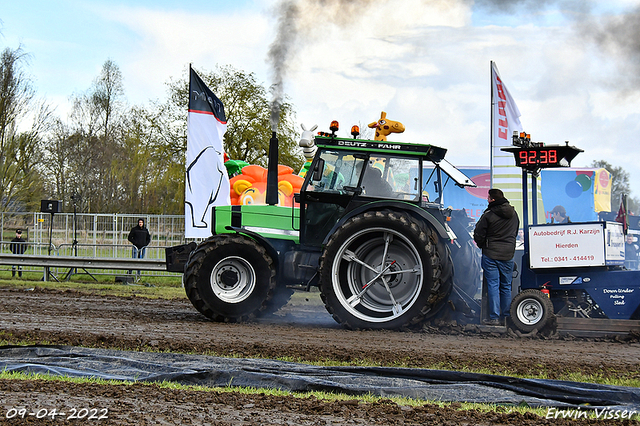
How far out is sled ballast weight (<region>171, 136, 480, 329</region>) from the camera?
7.82m

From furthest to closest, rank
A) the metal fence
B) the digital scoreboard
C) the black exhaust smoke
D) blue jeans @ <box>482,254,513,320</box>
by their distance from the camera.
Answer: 1. the metal fence
2. the black exhaust smoke
3. the digital scoreboard
4. blue jeans @ <box>482,254,513,320</box>

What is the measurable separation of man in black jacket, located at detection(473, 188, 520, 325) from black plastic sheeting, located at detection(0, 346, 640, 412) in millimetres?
2947

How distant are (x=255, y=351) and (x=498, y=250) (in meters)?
3.34

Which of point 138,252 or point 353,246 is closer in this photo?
point 353,246

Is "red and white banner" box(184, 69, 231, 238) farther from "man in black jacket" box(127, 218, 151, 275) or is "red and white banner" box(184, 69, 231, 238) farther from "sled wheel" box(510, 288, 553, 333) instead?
"sled wheel" box(510, 288, 553, 333)

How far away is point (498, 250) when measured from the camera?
7773 mm

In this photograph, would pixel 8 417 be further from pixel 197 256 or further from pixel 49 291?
pixel 49 291

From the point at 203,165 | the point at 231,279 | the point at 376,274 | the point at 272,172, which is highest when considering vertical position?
the point at 203,165

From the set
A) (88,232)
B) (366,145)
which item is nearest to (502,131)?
(366,145)

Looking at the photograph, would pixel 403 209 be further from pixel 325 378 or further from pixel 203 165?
pixel 203 165

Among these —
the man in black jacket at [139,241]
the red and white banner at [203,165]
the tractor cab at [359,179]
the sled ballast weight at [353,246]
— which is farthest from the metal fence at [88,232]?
the tractor cab at [359,179]

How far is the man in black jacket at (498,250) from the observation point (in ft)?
25.2

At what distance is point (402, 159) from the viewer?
8258 millimetres

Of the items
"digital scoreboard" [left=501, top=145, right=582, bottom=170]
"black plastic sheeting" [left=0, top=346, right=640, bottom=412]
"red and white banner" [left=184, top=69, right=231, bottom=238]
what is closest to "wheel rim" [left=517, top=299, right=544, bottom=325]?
"digital scoreboard" [left=501, top=145, right=582, bottom=170]
